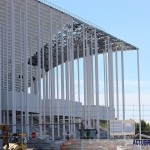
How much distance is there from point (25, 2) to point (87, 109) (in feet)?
73.5

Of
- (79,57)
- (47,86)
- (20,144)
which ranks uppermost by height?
(79,57)

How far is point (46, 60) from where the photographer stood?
8244 centimetres

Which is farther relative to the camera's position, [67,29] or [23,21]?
[67,29]

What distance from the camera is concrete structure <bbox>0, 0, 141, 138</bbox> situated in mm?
60000

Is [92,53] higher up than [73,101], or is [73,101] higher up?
[92,53]

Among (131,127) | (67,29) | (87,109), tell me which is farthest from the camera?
(87,109)

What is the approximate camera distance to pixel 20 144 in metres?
31.6

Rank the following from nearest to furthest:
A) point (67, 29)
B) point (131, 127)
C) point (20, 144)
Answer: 1. point (20, 144)
2. point (131, 127)
3. point (67, 29)

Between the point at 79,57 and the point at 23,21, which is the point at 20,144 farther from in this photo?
the point at 79,57

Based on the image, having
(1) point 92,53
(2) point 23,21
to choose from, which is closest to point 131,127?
(2) point 23,21

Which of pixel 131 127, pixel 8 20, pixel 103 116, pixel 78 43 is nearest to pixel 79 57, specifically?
pixel 78 43

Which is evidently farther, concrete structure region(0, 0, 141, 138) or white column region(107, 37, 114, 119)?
white column region(107, 37, 114, 119)

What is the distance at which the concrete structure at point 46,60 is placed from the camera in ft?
197

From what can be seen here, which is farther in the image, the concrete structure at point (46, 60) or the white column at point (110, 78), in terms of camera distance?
the white column at point (110, 78)
